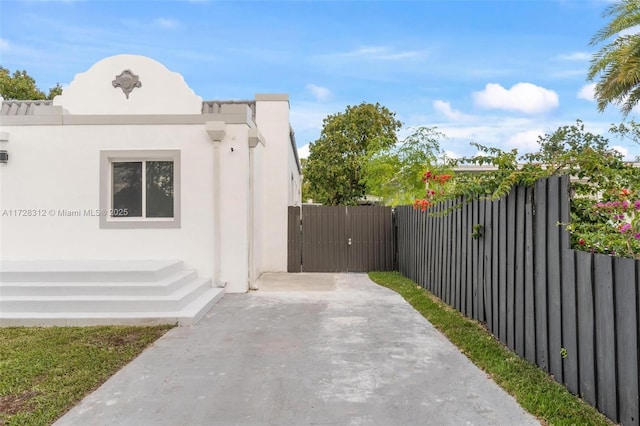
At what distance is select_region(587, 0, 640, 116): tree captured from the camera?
1034 centimetres

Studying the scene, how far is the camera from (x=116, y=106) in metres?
8.56

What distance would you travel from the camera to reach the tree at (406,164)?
15.3m

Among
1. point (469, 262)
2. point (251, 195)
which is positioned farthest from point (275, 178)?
point (469, 262)

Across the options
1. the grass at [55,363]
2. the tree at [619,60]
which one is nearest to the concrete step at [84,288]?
the grass at [55,363]

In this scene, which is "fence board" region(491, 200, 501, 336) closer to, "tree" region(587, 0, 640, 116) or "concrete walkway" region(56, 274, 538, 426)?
"concrete walkway" region(56, 274, 538, 426)

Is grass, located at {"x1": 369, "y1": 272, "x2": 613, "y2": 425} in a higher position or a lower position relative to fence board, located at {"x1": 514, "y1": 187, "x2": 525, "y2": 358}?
lower

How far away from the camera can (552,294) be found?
3.73 m

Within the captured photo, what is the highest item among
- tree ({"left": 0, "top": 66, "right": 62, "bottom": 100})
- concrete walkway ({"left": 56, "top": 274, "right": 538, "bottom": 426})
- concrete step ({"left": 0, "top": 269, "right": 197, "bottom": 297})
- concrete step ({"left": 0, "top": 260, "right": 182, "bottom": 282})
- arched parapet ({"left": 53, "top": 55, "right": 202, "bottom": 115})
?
tree ({"left": 0, "top": 66, "right": 62, "bottom": 100})

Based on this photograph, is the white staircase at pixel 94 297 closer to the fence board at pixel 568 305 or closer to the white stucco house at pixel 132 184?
the white stucco house at pixel 132 184

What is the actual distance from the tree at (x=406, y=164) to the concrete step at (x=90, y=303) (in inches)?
417

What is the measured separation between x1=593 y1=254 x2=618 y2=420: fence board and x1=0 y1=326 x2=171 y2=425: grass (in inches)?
157

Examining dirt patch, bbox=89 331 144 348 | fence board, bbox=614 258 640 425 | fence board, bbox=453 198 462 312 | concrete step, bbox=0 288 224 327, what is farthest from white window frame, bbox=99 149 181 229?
fence board, bbox=614 258 640 425

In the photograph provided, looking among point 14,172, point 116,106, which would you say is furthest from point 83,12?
point 14,172

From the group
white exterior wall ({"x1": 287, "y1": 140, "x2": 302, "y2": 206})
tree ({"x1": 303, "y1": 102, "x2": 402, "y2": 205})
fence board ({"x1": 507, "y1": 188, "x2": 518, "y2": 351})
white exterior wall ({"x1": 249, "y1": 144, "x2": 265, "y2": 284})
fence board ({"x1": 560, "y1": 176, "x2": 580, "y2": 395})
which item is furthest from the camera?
tree ({"x1": 303, "y1": 102, "x2": 402, "y2": 205})
